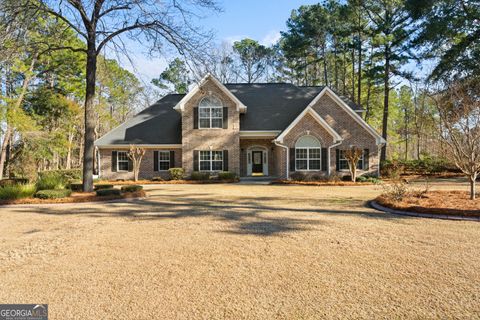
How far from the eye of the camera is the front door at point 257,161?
23.8 m

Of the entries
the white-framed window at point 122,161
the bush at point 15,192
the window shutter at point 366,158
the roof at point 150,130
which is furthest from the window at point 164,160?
the window shutter at point 366,158

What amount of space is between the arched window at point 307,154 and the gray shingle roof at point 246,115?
8.90 feet

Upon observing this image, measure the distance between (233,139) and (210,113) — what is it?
8.48 feet

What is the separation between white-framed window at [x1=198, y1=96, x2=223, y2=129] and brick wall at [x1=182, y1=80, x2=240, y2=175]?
315 mm

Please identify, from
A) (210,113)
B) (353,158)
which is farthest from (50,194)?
(353,158)

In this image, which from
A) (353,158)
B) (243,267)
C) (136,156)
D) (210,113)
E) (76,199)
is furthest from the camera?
(210,113)

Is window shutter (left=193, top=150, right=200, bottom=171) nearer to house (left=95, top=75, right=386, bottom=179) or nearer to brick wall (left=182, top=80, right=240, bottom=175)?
house (left=95, top=75, right=386, bottom=179)

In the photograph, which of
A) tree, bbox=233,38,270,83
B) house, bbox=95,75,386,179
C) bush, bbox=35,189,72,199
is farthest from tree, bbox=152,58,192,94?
bush, bbox=35,189,72,199

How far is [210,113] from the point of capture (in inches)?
854

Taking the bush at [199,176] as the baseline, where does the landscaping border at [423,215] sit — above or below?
below

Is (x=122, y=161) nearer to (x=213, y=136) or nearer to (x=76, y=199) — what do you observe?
(x=213, y=136)

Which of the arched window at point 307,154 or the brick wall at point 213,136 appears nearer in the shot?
the arched window at point 307,154

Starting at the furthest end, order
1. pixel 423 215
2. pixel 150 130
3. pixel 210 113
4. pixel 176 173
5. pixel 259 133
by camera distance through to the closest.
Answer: pixel 150 130 → pixel 259 133 → pixel 210 113 → pixel 176 173 → pixel 423 215

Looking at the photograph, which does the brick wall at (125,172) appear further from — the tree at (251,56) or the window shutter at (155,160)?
the tree at (251,56)
